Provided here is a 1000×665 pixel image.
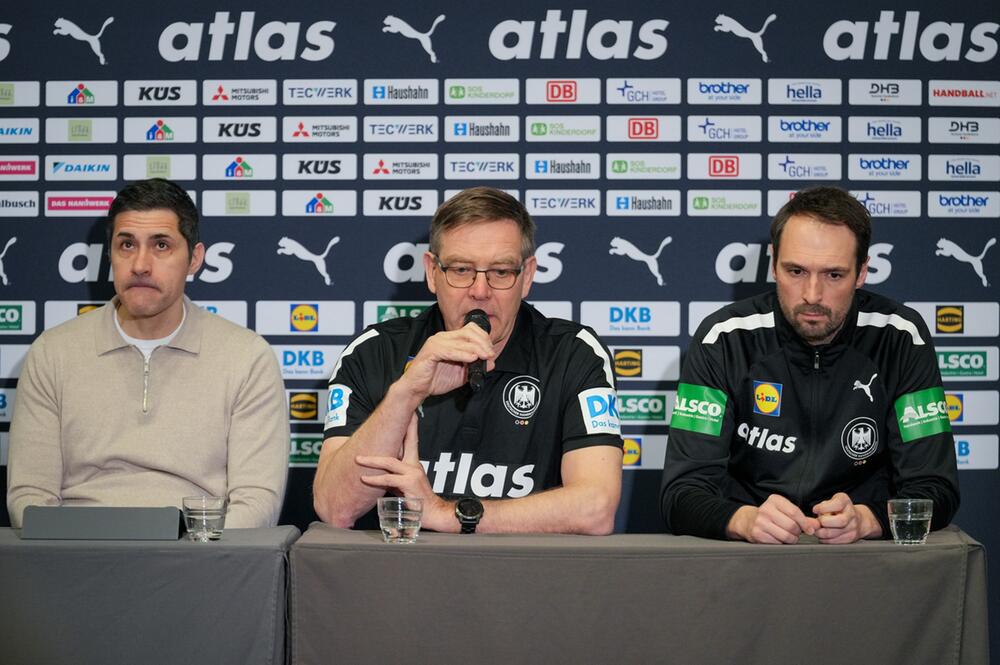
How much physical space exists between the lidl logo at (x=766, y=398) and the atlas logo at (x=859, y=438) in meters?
0.16

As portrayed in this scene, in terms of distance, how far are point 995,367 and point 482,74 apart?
1.93 metres

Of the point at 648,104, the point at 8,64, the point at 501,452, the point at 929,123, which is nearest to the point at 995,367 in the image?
the point at 929,123

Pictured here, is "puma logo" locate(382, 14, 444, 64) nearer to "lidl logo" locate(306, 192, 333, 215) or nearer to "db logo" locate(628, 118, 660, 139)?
"lidl logo" locate(306, 192, 333, 215)

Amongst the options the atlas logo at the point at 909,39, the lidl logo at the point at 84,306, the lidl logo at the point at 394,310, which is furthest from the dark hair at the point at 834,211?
the lidl logo at the point at 84,306

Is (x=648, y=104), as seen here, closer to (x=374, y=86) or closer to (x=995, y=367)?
(x=374, y=86)

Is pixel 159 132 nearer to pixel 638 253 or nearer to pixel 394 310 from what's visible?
pixel 394 310

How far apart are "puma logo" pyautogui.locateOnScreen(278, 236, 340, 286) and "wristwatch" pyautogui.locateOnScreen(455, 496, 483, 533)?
1.56m

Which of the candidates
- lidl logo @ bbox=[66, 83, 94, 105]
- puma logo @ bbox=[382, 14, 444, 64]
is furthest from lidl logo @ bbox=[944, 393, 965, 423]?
lidl logo @ bbox=[66, 83, 94, 105]

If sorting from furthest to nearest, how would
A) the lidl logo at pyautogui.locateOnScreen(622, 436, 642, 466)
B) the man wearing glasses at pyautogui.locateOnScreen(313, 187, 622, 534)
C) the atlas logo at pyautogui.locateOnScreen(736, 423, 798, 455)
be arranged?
the lidl logo at pyautogui.locateOnScreen(622, 436, 642, 466) → the atlas logo at pyautogui.locateOnScreen(736, 423, 798, 455) → the man wearing glasses at pyautogui.locateOnScreen(313, 187, 622, 534)

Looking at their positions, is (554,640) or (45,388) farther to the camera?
(45,388)

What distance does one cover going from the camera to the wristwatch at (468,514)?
172cm

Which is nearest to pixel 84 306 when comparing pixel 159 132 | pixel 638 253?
pixel 159 132

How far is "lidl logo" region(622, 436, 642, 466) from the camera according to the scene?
3.11 meters

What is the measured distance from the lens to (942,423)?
209 centimetres
